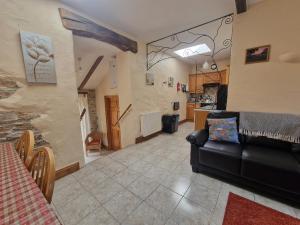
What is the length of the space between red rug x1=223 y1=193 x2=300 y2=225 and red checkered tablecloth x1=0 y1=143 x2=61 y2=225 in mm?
1593

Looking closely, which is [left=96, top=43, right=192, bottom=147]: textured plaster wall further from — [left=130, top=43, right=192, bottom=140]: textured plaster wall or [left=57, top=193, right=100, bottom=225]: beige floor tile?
[left=57, top=193, right=100, bottom=225]: beige floor tile

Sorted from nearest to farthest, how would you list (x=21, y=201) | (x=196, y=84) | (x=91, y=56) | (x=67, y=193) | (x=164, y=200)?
1. (x=21, y=201)
2. (x=164, y=200)
3. (x=67, y=193)
4. (x=91, y=56)
5. (x=196, y=84)

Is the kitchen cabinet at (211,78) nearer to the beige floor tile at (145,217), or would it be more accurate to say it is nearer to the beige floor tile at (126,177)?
the beige floor tile at (126,177)

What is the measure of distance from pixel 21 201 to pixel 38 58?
1877mm

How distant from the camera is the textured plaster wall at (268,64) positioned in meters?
1.99

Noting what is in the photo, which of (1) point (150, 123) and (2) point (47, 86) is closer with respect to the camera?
(2) point (47, 86)

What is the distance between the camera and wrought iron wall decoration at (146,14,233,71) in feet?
9.02

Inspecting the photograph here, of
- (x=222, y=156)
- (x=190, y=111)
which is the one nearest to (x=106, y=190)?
(x=222, y=156)

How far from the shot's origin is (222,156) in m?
1.86

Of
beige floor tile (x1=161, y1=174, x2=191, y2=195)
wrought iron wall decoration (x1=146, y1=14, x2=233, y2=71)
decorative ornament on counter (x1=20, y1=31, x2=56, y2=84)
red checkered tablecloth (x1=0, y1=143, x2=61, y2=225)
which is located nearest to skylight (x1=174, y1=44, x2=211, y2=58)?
wrought iron wall decoration (x1=146, y1=14, x2=233, y2=71)

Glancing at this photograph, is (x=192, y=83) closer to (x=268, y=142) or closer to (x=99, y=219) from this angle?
(x=268, y=142)

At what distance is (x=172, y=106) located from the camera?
4.98 m

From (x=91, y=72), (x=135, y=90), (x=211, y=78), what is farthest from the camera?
(x=211, y=78)

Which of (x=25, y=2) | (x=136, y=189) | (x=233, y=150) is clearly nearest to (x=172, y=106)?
(x=233, y=150)
